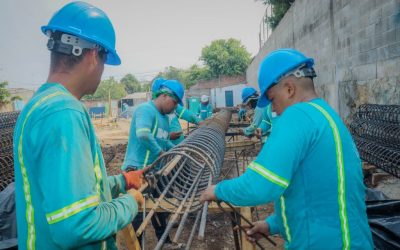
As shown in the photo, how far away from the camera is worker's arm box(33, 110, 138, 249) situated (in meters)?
1.19

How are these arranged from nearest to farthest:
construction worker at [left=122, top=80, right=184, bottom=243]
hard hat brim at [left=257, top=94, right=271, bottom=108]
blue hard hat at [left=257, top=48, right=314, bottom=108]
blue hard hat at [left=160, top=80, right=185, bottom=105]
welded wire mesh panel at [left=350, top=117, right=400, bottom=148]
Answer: blue hard hat at [left=257, top=48, right=314, bottom=108] → hard hat brim at [left=257, top=94, right=271, bottom=108] → construction worker at [left=122, top=80, right=184, bottom=243] → welded wire mesh panel at [left=350, top=117, right=400, bottom=148] → blue hard hat at [left=160, top=80, right=185, bottom=105]

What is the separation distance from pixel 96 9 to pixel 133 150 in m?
2.44

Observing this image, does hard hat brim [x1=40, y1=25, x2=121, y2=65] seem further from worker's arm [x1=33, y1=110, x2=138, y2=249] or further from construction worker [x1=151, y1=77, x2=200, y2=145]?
construction worker [x1=151, y1=77, x2=200, y2=145]

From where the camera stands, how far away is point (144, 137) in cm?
365

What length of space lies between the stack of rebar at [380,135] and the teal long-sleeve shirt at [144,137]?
2.56m

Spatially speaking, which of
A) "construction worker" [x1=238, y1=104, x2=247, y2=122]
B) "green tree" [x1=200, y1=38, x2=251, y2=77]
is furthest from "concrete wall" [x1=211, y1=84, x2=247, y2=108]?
"construction worker" [x1=238, y1=104, x2=247, y2=122]

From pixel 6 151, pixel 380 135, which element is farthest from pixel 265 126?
pixel 6 151

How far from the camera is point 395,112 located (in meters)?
4.00

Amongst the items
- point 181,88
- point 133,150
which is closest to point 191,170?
point 133,150

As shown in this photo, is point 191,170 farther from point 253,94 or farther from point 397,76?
point 253,94

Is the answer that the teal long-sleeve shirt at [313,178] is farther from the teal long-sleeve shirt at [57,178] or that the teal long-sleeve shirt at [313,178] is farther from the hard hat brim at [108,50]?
the hard hat brim at [108,50]

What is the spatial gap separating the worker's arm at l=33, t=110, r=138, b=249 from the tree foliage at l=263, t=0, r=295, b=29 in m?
15.7

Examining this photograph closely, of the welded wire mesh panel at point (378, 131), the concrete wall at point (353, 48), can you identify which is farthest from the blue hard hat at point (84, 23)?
the concrete wall at point (353, 48)

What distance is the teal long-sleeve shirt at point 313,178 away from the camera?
5.00 ft
